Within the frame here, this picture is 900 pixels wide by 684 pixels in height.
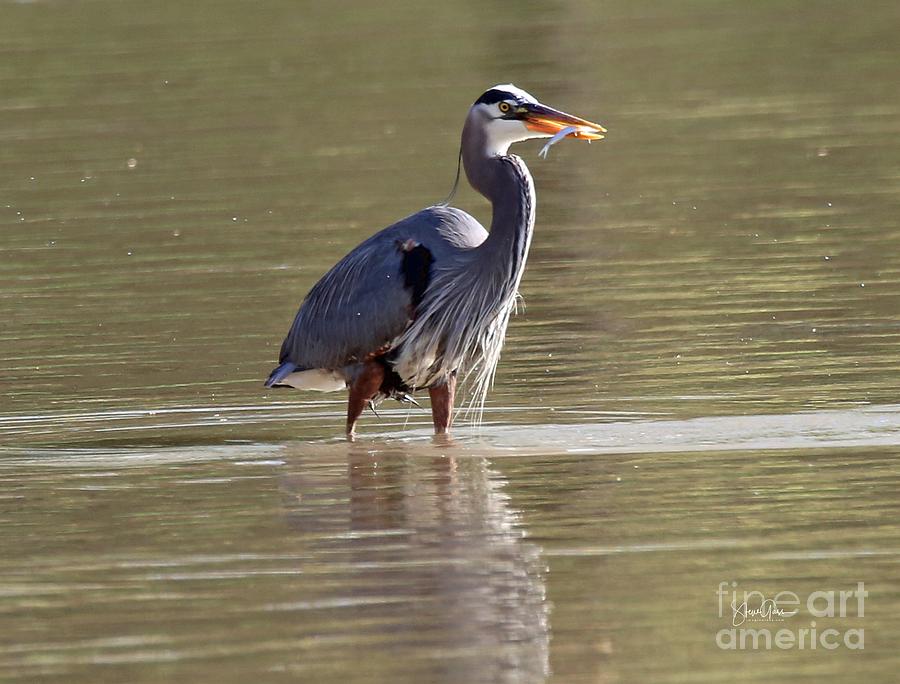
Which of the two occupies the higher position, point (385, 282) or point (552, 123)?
point (552, 123)

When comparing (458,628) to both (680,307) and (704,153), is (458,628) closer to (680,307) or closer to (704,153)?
(680,307)

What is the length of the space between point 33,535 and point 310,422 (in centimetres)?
257

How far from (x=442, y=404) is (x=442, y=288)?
635mm

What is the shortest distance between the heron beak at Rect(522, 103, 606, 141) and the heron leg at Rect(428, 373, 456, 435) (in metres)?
1.42

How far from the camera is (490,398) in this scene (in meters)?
10.8

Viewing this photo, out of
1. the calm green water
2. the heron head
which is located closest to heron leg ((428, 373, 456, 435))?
the calm green water

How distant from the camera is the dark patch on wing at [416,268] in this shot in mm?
10094

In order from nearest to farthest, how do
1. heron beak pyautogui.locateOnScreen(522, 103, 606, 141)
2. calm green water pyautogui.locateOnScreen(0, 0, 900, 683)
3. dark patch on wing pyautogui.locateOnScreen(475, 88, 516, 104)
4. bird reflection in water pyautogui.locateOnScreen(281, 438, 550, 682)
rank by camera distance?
bird reflection in water pyautogui.locateOnScreen(281, 438, 550, 682)
calm green water pyautogui.locateOnScreen(0, 0, 900, 683)
heron beak pyautogui.locateOnScreen(522, 103, 606, 141)
dark patch on wing pyautogui.locateOnScreen(475, 88, 516, 104)

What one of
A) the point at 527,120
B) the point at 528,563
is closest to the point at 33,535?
the point at 528,563

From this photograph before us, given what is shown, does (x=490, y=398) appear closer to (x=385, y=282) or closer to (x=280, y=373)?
(x=385, y=282)

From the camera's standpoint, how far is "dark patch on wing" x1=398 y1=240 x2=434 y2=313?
10094 millimetres

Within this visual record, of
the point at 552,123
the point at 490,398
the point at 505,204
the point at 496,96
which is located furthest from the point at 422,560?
the point at 490,398

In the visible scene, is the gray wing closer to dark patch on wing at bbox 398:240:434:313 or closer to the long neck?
dark patch on wing at bbox 398:240:434:313

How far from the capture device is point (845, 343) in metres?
11.2
